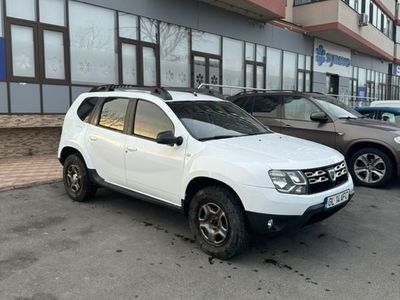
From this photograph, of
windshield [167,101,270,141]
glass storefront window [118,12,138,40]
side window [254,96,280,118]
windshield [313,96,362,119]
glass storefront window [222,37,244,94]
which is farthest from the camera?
glass storefront window [222,37,244,94]

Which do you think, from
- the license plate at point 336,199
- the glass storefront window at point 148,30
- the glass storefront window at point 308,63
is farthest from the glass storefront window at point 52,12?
the glass storefront window at point 308,63

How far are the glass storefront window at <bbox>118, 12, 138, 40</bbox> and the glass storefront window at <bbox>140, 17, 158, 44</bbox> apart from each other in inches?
9.0

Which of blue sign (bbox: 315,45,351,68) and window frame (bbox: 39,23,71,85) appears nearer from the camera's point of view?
window frame (bbox: 39,23,71,85)

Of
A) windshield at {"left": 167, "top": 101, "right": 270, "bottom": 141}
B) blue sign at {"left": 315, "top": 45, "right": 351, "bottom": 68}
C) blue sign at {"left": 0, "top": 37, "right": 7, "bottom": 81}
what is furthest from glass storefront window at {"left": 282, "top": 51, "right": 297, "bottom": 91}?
windshield at {"left": 167, "top": 101, "right": 270, "bottom": 141}

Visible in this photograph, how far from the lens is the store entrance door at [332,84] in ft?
77.9

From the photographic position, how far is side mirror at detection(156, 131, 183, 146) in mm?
4492

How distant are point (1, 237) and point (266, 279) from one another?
302cm

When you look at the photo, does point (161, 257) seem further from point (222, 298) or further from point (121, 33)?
point (121, 33)

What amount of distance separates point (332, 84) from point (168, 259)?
2218 cm

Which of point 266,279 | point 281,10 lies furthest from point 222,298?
point 281,10

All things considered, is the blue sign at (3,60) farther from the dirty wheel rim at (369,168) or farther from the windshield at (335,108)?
the dirty wheel rim at (369,168)

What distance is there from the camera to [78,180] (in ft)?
20.2

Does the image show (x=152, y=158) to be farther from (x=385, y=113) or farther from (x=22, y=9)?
A: (x=22, y=9)

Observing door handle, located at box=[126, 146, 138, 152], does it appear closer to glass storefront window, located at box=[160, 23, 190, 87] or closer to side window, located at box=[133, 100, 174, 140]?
side window, located at box=[133, 100, 174, 140]
